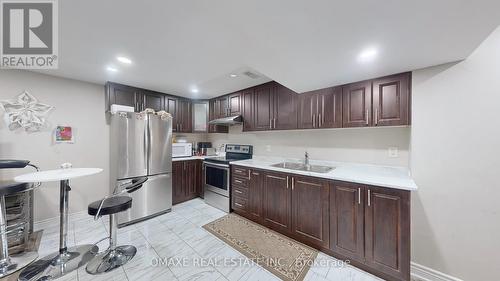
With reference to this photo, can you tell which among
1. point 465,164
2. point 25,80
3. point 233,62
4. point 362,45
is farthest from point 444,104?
point 25,80

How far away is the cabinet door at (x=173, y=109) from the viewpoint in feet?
12.1

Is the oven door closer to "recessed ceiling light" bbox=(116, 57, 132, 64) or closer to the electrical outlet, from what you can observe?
"recessed ceiling light" bbox=(116, 57, 132, 64)

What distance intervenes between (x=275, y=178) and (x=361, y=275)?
1.35 m

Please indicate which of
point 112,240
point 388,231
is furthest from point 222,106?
point 388,231

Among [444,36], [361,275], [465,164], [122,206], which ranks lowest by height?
[361,275]

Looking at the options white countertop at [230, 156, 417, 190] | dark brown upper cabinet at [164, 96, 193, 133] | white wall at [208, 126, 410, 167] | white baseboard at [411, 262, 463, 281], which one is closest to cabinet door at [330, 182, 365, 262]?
white countertop at [230, 156, 417, 190]

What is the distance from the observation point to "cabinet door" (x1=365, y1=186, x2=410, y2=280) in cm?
156

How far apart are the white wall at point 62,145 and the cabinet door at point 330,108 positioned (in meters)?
3.81

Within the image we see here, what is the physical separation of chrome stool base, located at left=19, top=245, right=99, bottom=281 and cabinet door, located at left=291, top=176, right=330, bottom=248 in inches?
98.1

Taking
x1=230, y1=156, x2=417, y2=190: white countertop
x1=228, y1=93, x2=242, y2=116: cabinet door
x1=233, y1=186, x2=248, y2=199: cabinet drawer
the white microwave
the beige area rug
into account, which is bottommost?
the beige area rug

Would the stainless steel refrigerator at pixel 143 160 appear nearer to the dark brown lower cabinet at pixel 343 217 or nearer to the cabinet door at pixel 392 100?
the dark brown lower cabinet at pixel 343 217

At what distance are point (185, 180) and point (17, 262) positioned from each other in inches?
85.5

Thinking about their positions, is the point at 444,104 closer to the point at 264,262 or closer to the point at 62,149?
the point at 264,262

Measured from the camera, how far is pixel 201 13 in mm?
1281
